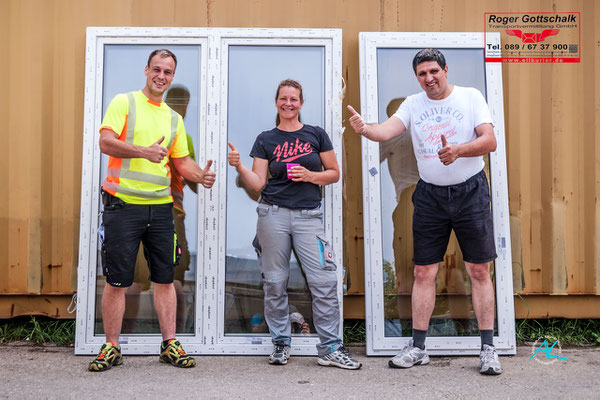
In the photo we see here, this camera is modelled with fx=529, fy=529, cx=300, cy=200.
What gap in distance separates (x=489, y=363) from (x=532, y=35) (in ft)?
8.20

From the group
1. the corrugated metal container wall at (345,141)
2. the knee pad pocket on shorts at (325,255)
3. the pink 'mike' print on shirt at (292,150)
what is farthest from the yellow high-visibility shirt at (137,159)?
the knee pad pocket on shorts at (325,255)

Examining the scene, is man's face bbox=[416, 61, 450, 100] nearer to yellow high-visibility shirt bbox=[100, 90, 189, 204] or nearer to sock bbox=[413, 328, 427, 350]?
sock bbox=[413, 328, 427, 350]

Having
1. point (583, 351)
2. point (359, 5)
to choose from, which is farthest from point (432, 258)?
point (359, 5)

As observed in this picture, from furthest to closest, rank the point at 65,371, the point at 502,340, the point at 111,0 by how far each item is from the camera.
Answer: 1. the point at 111,0
2. the point at 502,340
3. the point at 65,371

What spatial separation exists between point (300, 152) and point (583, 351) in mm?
2484

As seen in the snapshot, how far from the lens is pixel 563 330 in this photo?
13.4ft

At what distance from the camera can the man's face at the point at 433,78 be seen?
335cm

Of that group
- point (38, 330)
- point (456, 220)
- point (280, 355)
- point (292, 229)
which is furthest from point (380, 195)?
point (38, 330)

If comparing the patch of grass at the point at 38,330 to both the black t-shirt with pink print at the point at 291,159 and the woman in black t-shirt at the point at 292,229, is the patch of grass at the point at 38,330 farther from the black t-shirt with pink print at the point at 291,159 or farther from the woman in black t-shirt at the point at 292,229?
the black t-shirt with pink print at the point at 291,159

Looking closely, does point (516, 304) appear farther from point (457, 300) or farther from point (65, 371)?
point (65, 371)

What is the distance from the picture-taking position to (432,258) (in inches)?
134

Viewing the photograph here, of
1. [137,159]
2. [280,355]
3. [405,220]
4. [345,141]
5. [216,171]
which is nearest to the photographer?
[137,159]

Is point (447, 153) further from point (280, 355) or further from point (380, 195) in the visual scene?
point (280, 355)

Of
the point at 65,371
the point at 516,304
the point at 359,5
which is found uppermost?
the point at 359,5
